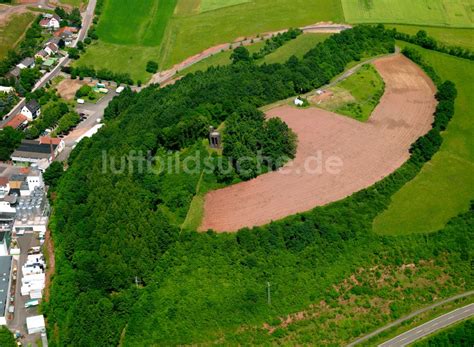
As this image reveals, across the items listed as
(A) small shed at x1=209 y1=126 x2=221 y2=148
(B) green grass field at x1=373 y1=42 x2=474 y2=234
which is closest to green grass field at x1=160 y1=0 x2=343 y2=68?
(A) small shed at x1=209 y1=126 x2=221 y2=148

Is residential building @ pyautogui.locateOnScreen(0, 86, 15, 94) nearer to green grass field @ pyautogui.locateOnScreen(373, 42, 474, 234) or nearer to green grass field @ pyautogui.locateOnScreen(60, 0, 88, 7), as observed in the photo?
green grass field @ pyautogui.locateOnScreen(60, 0, 88, 7)

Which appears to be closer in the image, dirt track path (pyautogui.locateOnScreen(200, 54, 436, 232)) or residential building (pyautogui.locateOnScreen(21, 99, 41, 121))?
dirt track path (pyautogui.locateOnScreen(200, 54, 436, 232))

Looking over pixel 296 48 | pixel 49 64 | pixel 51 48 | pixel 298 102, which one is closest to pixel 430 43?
pixel 296 48

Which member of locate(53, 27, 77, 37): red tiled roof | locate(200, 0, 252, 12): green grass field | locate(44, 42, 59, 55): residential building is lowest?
locate(44, 42, 59, 55): residential building

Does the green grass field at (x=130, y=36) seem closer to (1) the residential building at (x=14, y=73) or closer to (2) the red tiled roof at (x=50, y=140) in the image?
(1) the residential building at (x=14, y=73)

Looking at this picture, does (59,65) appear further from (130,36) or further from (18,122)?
(18,122)

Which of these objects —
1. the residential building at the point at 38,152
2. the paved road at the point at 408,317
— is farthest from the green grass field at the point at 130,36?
the paved road at the point at 408,317

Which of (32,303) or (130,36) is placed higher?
(130,36)
